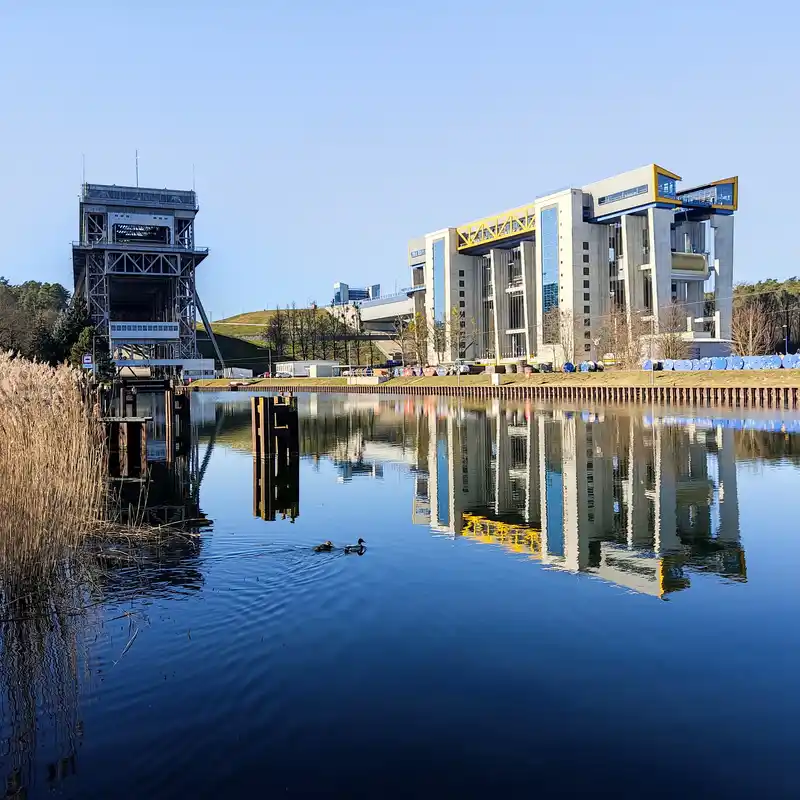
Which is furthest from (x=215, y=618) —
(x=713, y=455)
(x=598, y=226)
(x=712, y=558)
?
(x=598, y=226)

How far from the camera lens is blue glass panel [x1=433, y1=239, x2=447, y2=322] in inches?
4744

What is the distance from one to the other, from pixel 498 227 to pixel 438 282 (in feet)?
48.1

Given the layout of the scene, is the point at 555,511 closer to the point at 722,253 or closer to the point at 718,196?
the point at 718,196

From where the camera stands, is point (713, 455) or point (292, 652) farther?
point (713, 455)

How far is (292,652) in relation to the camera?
8984mm

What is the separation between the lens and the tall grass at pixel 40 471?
1045 cm

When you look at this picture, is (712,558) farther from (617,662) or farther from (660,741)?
(660,741)

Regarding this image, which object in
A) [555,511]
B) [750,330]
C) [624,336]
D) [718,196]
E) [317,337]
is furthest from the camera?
[317,337]

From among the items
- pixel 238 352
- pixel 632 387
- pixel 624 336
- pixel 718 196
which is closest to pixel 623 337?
pixel 624 336

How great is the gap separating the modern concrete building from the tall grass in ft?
249

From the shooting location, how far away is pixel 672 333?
271 feet

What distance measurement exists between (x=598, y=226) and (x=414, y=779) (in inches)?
3867

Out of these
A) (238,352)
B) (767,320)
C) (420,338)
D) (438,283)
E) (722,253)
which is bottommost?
(420,338)

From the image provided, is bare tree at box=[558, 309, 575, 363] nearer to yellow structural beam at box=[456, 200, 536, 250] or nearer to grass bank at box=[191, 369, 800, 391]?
grass bank at box=[191, 369, 800, 391]
